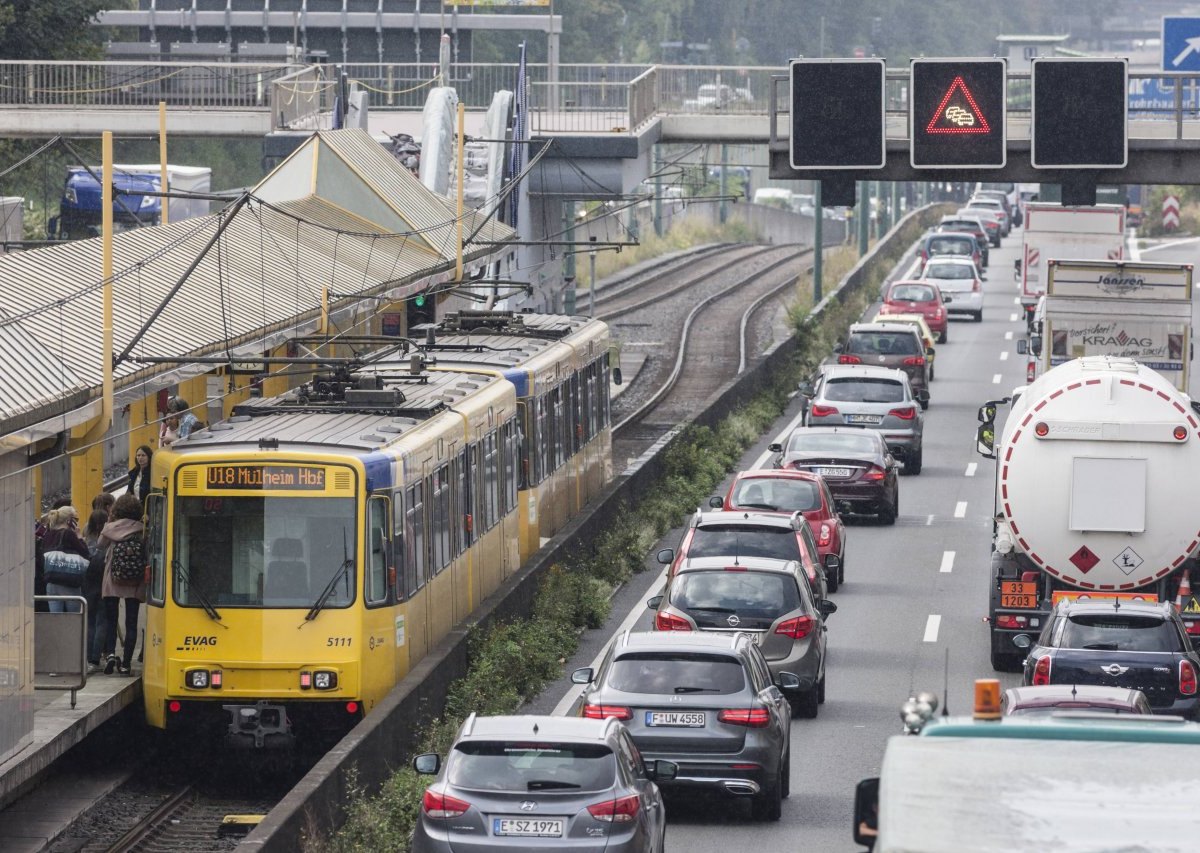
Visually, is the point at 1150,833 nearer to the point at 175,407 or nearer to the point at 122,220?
the point at 175,407

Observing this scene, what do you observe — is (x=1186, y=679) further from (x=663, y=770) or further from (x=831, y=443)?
(x=831, y=443)

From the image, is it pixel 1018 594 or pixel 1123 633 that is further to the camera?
pixel 1018 594

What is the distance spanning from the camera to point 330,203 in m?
38.4

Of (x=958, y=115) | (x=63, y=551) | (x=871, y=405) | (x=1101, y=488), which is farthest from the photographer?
Result: (x=871, y=405)

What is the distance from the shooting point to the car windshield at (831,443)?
110 feet

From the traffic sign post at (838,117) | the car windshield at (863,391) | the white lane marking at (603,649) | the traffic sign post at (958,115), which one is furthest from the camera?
the car windshield at (863,391)

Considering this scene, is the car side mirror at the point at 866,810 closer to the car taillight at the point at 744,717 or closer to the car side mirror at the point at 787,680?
the car taillight at the point at 744,717

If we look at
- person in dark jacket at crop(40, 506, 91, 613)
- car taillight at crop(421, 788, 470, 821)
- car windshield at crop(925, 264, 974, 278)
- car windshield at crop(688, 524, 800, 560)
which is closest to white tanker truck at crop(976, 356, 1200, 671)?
car windshield at crop(688, 524, 800, 560)

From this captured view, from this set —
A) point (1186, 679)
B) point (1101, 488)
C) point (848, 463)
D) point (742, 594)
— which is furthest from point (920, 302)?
point (1186, 679)

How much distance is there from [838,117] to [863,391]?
24.4 feet

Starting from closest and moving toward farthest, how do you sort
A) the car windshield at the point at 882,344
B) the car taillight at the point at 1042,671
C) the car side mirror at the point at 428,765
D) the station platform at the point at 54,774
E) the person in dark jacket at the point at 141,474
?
1. the car side mirror at the point at 428,765
2. the station platform at the point at 54,774
3. the car taillight at the point at 1042,671
4. the person in dark jacket at the point at 141,474
5. the car windshield at the point at 882,344

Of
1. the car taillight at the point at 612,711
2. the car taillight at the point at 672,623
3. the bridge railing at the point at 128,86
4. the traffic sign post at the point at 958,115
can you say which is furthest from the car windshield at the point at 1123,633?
the bridge railing at the point at 128,86

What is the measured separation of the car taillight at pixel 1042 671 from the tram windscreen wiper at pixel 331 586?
5.65m

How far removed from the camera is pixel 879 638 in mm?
25844
